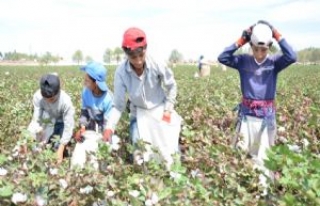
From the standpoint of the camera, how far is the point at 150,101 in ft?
12.5

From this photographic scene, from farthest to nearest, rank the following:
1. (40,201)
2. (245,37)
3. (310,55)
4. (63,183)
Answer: (310,55), (245,37), (63,183), (40,201)

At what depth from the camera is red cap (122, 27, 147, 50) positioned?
333cm

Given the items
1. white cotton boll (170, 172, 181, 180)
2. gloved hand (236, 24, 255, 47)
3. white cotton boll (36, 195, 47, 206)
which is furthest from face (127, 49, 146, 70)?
white cotton boll (36, 195, 47, 206)

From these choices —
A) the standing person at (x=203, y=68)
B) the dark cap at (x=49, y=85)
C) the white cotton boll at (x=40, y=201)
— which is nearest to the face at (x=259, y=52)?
the dark cap at (x=49, y=85)

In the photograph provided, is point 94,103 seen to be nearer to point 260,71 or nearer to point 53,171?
point 260,71

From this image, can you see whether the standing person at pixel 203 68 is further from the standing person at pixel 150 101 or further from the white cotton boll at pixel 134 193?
the white cotton boll at pixel 134 193

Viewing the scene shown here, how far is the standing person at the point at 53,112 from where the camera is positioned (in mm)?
4031

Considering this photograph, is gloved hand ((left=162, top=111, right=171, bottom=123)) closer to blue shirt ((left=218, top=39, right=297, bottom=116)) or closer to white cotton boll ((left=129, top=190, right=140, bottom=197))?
blue shirt ((left=218, top=39, right=297, bottom=116))

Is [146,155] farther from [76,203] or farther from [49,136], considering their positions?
[49,136]

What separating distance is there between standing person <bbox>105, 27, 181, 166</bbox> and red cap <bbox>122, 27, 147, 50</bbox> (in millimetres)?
239

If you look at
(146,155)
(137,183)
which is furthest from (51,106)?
(137,183)

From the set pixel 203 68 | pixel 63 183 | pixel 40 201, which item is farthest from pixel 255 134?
pixel 203 68

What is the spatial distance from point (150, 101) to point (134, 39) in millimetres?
615

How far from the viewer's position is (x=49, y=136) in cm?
450
